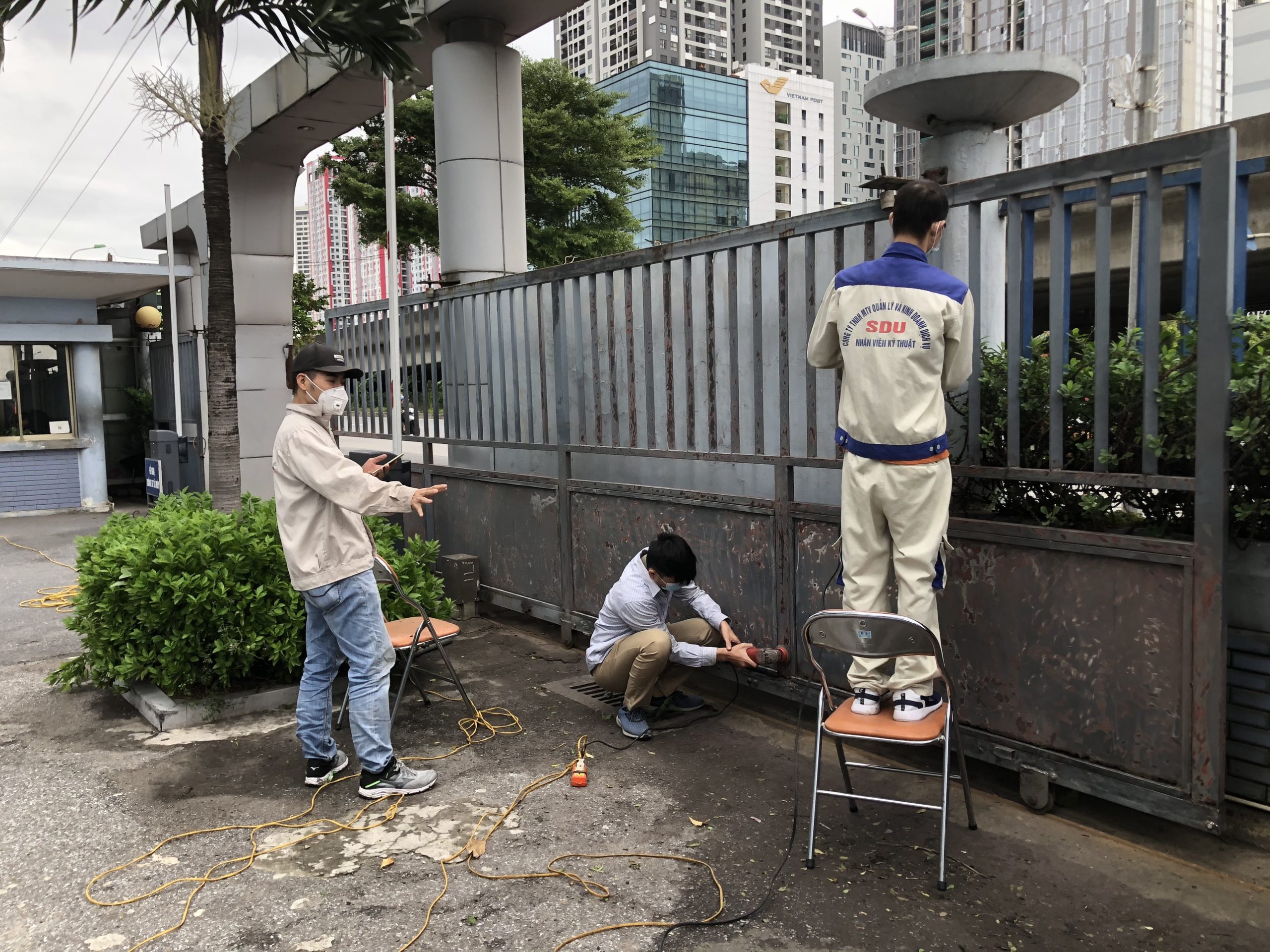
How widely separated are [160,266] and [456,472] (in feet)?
33.3

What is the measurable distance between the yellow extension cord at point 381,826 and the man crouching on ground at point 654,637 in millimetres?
599

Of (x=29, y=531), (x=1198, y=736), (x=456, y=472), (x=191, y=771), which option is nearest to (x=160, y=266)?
(x=29, y=531)

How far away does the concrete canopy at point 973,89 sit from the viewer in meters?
5.57

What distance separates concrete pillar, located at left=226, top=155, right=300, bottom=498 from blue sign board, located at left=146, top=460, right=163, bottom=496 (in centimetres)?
104

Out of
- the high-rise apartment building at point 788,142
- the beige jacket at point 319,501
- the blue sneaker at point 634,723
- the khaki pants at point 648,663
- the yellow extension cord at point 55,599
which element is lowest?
the yellow extension cord at point 55,599

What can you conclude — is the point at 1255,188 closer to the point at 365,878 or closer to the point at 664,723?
the point at 664,723

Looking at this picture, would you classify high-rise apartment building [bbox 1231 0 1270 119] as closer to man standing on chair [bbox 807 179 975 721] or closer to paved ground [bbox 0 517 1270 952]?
man standing on chair [bbox 807 179 975 721]

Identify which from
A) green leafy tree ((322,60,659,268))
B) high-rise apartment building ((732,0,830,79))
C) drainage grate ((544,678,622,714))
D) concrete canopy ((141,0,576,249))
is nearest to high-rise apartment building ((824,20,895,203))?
high-rise apartment building ((732,0,830,79))

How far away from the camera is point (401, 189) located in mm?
29406

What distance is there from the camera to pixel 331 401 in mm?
4344

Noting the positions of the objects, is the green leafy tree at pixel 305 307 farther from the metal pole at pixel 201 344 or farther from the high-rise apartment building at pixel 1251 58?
the high-rise apartment building at pixel 1251 58

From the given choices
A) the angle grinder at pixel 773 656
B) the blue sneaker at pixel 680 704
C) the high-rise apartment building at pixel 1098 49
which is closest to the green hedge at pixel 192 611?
the blue sneaker at pixel 680 704

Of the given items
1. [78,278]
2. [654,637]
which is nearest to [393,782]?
[654,637]

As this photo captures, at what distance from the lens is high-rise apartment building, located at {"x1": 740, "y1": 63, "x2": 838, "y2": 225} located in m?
95.5
